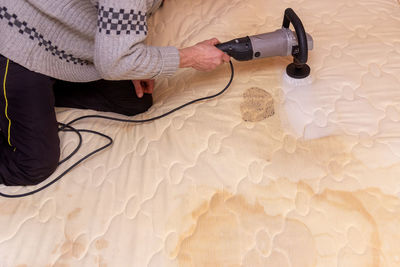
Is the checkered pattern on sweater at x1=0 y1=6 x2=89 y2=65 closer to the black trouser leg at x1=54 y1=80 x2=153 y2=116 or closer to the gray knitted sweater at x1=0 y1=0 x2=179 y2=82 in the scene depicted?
the gray knitted sweater at x1=0 y1=0 x2=179 y2=82

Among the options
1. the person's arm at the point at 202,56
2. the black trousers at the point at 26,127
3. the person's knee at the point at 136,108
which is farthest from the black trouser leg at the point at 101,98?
the person's arm at the point at 202,56

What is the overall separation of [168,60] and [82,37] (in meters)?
0.24

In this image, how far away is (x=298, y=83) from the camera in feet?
3.34

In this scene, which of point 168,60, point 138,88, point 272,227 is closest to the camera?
point 272,227

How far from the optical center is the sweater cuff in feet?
2.90

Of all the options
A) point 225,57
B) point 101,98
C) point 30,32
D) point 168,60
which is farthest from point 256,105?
point 30,32

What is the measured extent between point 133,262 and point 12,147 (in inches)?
18.5

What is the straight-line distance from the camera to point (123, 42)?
79 centimetres

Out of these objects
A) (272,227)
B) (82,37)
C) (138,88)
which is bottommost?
(272,227)

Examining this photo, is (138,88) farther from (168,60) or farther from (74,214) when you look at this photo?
(74,214)

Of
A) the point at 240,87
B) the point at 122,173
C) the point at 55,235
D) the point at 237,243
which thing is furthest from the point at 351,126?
the point at 55,235

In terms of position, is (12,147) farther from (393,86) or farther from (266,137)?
(393,86)

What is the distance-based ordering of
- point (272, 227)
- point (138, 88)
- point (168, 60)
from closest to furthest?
point (272, 227) → point (168, 60) → point (138, 88)

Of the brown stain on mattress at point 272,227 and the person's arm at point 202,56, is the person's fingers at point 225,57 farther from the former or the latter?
the brown stain on mattress at point 272,227
